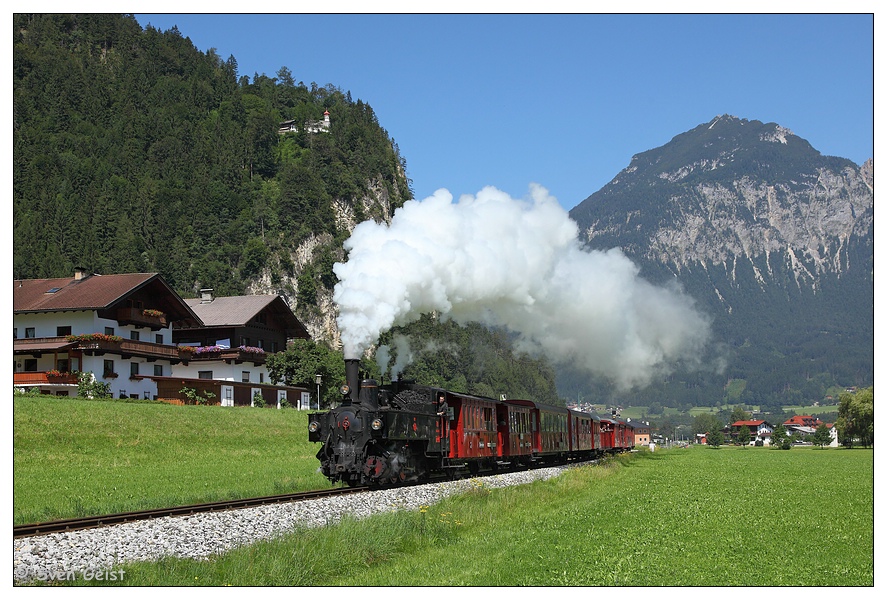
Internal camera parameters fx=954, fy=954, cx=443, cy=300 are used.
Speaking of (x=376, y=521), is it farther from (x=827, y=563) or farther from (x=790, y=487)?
(x=790, y=487)

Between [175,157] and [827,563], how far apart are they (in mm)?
179871

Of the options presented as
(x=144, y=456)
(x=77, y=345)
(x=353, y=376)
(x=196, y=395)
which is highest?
(x=77, y=345)

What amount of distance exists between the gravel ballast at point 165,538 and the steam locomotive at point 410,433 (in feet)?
13.3

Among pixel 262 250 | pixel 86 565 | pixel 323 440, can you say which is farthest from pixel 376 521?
pixel 262 250

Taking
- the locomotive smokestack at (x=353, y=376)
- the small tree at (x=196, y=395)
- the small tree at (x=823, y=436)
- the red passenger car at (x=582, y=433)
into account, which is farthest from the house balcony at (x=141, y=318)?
the small tree at (x=823, y=436)

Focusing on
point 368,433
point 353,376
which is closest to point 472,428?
point 353,376

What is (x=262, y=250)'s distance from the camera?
156750 millimetres

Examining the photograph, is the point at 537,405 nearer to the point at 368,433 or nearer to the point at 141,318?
the point at 368,433

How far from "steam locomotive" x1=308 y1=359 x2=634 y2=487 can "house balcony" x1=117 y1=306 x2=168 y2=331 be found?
30838mm

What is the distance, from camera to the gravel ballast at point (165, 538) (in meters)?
13.9

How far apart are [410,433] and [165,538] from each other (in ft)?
43.5

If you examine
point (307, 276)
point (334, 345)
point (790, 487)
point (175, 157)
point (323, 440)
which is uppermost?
point (175, 157)

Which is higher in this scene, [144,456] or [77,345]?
[77,345]

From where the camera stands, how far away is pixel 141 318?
206ft
